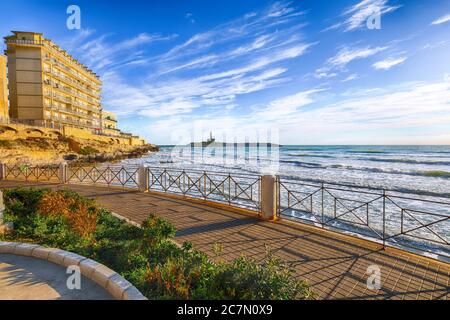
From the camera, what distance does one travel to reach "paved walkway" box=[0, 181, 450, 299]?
3836 mm

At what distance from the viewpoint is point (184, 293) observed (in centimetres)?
327

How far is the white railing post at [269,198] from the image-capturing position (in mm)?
7391

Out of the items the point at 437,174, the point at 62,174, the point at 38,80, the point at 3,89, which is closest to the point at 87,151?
the point at 3,89

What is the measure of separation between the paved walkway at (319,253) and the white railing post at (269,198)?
362 mm

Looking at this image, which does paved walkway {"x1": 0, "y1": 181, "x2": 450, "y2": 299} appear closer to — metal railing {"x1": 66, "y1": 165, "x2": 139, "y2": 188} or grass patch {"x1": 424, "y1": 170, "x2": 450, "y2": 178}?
metal railing {"x1": 66, "y1": 165, "x2": 139, "y2": 188}

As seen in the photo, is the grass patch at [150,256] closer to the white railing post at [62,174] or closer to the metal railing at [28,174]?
the white railing post at [62,174]

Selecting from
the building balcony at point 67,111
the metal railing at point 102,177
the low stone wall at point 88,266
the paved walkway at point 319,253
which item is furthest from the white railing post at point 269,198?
the building balcony at point 67,111

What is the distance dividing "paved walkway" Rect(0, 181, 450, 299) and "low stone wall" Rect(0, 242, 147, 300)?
2.04 meters

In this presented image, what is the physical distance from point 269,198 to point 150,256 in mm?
3984

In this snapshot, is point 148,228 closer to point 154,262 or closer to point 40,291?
point 154,262

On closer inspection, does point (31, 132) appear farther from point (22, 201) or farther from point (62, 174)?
point (22, 201)

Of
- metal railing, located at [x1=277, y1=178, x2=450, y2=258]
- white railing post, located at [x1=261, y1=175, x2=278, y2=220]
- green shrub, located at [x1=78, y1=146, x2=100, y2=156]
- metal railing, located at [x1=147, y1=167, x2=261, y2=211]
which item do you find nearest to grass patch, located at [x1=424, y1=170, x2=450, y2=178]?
metal railing, located at [x1=277, y1=178, x2=450, y2=258]
